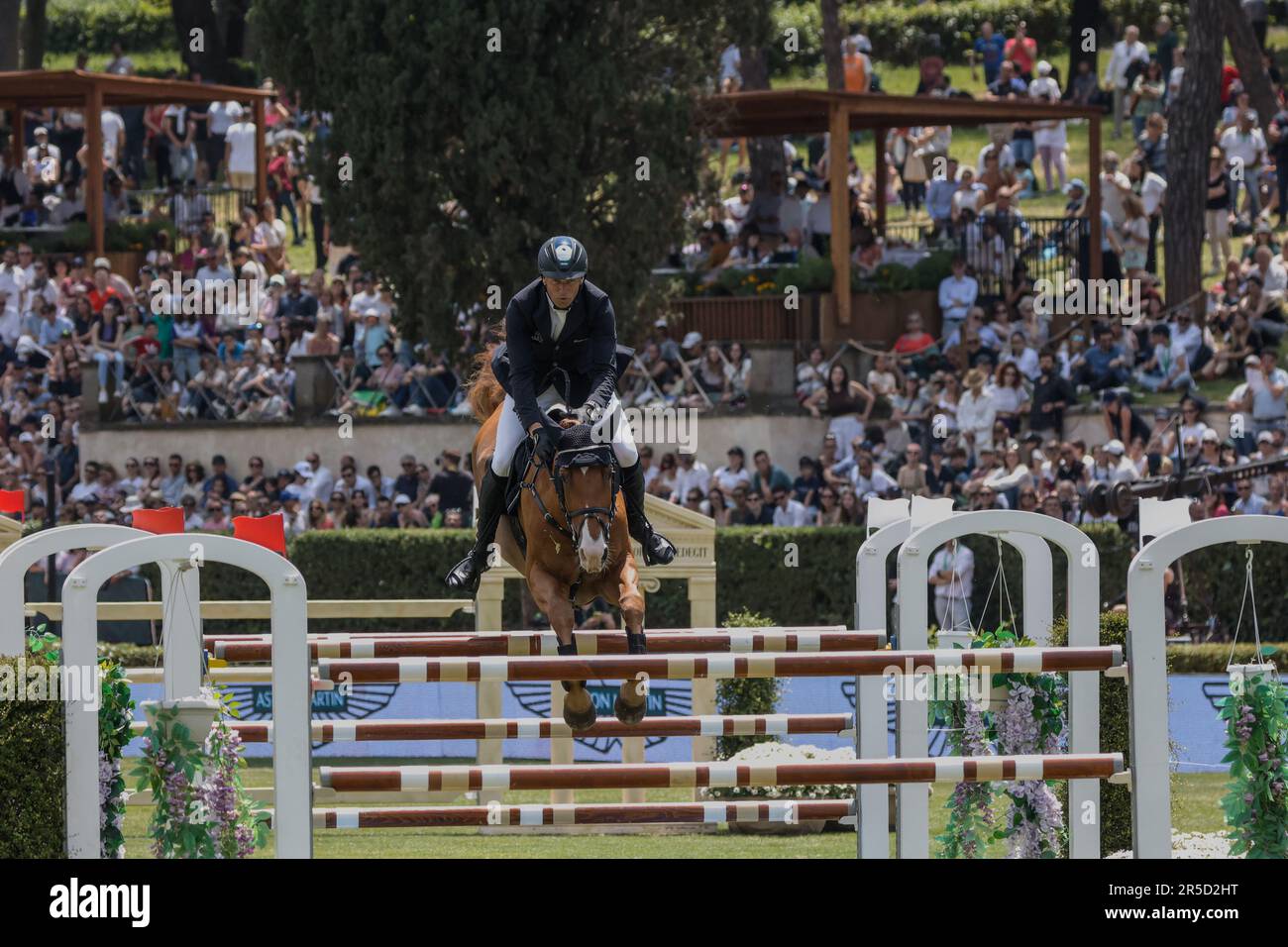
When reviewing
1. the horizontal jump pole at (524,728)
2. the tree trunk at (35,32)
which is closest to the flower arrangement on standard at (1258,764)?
the horizontal jump pole at (524,728)

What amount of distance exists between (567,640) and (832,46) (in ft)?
73.5

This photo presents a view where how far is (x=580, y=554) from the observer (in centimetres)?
891

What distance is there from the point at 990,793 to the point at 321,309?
15991mm

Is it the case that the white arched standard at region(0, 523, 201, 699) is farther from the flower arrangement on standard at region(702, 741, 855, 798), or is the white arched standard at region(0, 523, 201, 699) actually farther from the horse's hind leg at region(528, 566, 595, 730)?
the flower arrangement on standard at region(702, 741, 855, 798)

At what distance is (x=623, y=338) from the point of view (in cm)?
2127

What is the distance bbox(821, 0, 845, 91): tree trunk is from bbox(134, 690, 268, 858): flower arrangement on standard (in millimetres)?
22446

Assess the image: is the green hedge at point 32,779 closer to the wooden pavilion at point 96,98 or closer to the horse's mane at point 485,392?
the horse's mane at point 485,392

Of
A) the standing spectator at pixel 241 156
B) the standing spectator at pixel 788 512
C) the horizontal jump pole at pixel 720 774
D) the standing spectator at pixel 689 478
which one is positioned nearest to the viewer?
the horizontal jump pole at pixel 720 774

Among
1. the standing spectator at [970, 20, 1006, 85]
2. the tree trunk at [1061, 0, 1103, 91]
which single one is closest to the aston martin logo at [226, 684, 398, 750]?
the standing spectator at [970, 20, 1006, 85]

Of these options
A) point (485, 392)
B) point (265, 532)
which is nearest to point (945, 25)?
point (485, 392)

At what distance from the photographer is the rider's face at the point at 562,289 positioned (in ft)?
30.8

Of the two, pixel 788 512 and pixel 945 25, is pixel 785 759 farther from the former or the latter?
pixel 945 25

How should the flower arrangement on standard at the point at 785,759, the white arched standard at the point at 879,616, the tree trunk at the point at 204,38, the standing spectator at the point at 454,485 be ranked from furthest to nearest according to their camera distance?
the tree trunk at the point at 204,38 < the standing spectator at the point at 454,485 < the flower arrangement on standard at the point at 785,759 < the white arched standard at the point at 879,616

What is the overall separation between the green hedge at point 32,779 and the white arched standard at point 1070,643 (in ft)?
11.3
